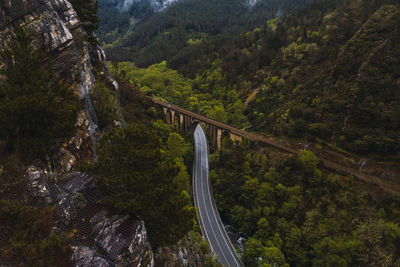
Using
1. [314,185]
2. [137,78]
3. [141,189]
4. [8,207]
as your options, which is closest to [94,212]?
[141,189]

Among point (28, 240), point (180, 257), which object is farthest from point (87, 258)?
point (180, 257)

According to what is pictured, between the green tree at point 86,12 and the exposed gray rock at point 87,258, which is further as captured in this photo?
the green tree at point 86,12

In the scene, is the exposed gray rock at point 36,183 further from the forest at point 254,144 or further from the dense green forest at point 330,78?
the dense green forest at point 330,78

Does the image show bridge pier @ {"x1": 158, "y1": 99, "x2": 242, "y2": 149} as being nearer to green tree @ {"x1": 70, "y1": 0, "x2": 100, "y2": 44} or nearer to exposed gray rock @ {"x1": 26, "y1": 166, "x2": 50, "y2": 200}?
green tree @ {"x1": 70, "y1": 0, "x2": 100, "y2": 44}

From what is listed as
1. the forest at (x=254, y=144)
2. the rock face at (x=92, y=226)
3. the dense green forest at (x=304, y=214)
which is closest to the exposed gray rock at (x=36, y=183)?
the rock face at (x=92, y=226)

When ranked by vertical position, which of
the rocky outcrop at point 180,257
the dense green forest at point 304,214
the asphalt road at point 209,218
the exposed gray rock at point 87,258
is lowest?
the asphalt road at point 209,218

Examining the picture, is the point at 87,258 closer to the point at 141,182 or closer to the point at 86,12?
the point at 141,182
